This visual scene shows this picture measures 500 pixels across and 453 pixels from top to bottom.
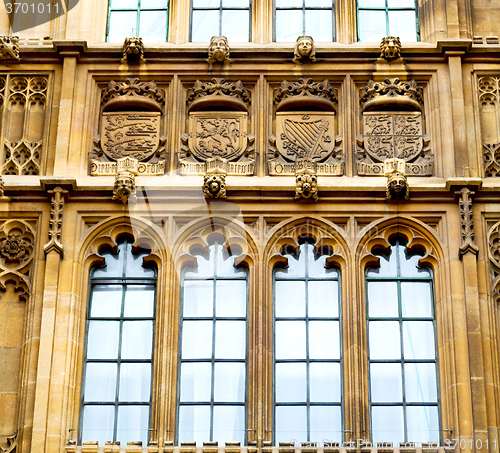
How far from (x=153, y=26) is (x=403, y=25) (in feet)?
14.0

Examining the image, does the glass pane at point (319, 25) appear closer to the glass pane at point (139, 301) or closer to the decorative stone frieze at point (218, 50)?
the decorative stone frieze at point (218, 50)

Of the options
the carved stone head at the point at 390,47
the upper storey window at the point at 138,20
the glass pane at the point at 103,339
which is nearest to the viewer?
the glass pane at the point at 103,339

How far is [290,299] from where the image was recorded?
21062mm

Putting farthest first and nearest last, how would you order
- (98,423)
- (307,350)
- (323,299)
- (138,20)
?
(138,20), (323,299), (307,350), (98,423)

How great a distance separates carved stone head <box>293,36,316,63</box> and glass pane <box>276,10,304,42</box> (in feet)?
2.16

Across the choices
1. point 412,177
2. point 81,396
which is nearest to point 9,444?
point 81,396

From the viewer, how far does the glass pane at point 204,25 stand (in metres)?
23.5

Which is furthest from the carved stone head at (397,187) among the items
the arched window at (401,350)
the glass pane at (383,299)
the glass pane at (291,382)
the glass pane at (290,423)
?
the glass pane at (290,423)

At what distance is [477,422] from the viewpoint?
19547 mm

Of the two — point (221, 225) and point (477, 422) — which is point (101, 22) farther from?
point (477, 422)

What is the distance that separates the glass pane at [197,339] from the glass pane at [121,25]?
217 inches

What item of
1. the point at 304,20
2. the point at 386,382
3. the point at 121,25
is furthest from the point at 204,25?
the point at 386,382

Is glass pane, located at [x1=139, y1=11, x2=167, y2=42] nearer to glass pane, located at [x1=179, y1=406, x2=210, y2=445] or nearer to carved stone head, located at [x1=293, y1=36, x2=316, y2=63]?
carved stone head, located at [x1=293, y1=36, x2=316, y2=63]

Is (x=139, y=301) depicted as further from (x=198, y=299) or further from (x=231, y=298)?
(x=231, y=298)
